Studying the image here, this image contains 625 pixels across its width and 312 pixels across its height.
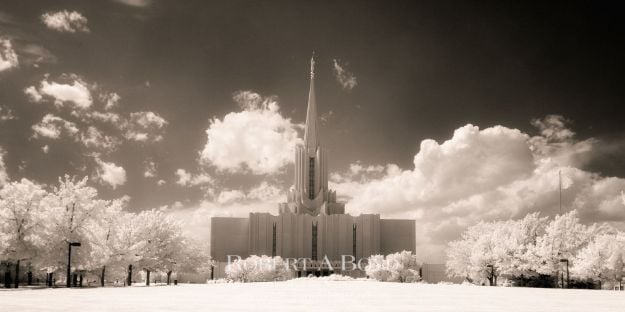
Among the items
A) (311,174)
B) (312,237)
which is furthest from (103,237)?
(311,174)

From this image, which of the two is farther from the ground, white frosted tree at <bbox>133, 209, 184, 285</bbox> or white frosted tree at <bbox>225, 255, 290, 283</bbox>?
white frosted tree at <bbox>133, 209, 184, 285</bbox>

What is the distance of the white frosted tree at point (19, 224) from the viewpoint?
4541 centimetres

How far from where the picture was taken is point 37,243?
4569 centimetres

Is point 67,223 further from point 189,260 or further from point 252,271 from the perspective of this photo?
point 252,271

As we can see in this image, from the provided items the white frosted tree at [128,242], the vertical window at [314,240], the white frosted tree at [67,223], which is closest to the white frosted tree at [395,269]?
the vertical window at [314,240]

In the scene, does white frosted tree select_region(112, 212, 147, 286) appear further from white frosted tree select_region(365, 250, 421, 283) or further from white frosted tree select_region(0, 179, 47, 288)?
white frosted tree select_region(365, 250, 421, 283)

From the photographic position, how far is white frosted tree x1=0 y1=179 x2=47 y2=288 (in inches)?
1788

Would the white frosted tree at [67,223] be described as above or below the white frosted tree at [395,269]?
above

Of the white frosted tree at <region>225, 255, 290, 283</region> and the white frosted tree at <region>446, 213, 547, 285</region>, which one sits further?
the white frosted tree at <region>225, 255, 290, 283</region>

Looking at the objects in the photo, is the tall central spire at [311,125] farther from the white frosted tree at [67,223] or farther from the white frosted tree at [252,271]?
the white frosted tree at [67,223]

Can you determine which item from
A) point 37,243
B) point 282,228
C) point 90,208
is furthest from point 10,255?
point 282,228

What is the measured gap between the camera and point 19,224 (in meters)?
46.2

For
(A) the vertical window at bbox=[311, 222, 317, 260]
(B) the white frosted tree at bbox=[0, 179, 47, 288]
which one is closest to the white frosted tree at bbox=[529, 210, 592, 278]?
(B) the white frosted tree at bbox=[0, 179, 47, 288]

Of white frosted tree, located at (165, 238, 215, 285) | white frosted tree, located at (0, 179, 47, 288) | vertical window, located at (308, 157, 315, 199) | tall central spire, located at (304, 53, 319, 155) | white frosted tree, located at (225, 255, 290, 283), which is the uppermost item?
tall central spire, located at (304, 53, 319, 155)
